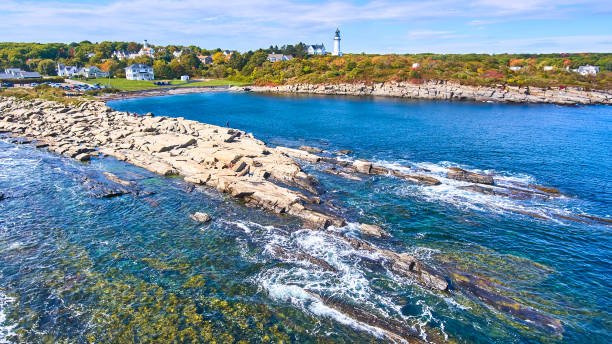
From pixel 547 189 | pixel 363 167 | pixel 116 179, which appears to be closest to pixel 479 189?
pixel 547 189

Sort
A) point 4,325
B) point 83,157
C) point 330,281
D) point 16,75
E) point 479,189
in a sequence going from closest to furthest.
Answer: point 4,325 → point 330,281 → point 479,189 → point 83,157 → point 16,75

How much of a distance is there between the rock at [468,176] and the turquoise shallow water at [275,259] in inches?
115

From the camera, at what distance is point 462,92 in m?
147

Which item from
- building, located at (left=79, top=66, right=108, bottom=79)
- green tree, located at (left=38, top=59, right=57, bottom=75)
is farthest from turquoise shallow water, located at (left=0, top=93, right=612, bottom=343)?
green tree, located at (left=38, top=59, right=57, bottom=75)

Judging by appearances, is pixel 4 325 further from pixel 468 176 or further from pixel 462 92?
pixel 462 92

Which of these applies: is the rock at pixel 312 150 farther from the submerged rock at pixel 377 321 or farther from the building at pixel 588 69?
the building at pixel 588 69

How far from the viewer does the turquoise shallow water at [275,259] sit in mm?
21609

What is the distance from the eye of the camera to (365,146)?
6806cm

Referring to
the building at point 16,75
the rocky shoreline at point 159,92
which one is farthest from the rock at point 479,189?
the building at point 16,75

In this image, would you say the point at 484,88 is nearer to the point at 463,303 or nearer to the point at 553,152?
the point at 553,152

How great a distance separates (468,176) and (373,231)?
2284cm

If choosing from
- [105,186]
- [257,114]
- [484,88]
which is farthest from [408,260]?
[484,88]

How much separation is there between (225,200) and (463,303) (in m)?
27.7

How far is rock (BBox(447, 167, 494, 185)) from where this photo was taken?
45891mm
